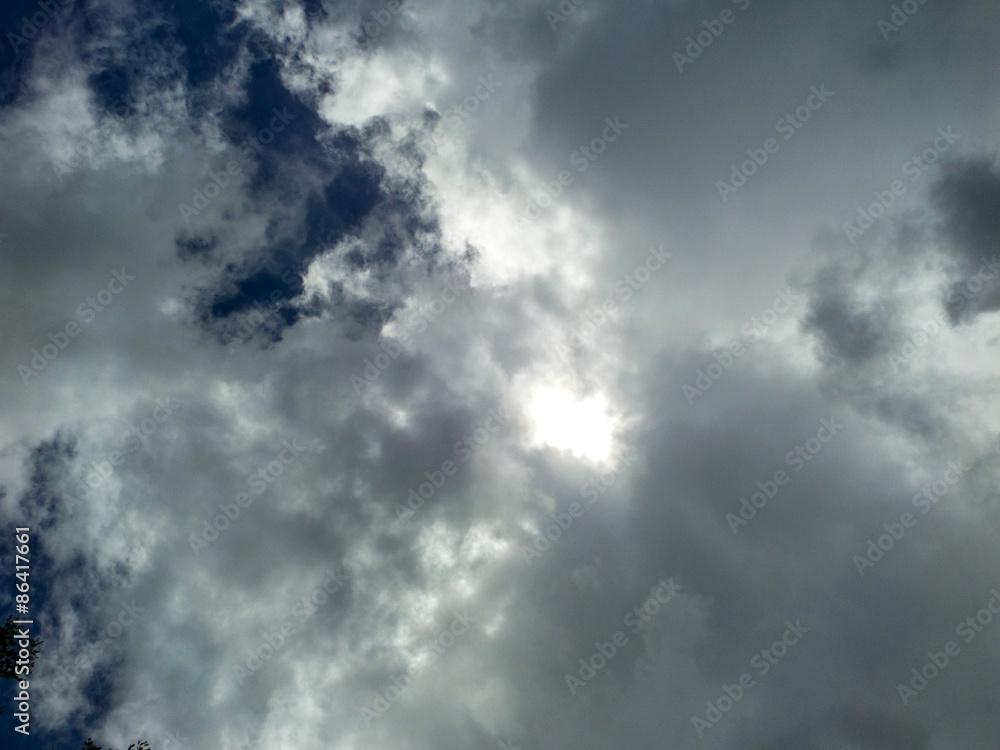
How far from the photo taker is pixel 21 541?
4966cm

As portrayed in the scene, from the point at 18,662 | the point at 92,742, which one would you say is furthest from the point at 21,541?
the point at 92,742

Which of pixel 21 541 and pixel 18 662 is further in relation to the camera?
pixel 21 541

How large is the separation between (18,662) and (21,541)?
14328 mm

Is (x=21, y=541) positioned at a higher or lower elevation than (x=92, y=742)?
higher

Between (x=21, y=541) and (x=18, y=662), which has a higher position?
(x=21, y=541)

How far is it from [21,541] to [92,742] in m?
24.3

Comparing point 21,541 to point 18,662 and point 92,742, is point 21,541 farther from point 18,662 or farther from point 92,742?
point 92,742

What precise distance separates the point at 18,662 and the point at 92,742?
37.6 feet

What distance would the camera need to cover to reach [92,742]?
44.1 metres

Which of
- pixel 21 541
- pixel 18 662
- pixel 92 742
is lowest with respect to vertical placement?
pixel 92 742

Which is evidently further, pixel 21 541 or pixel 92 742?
pixel 21 541

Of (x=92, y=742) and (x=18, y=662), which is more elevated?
(x=18, y=662)
